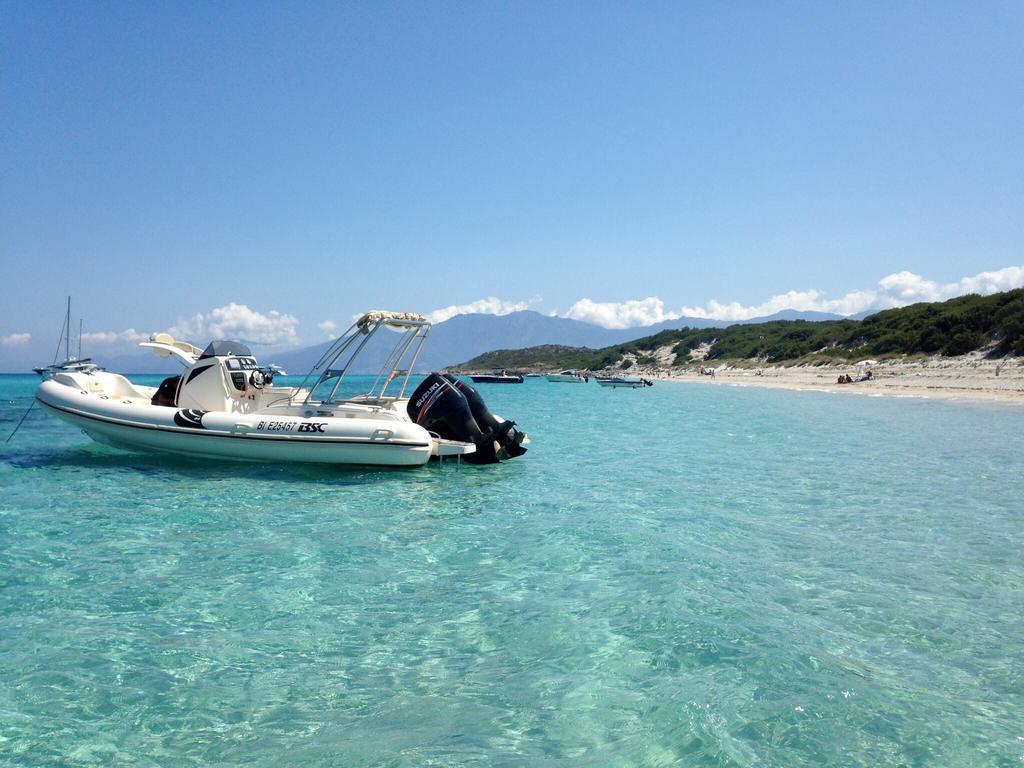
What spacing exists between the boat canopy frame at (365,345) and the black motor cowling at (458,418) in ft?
1.57

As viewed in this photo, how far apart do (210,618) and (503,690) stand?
8.27 ft

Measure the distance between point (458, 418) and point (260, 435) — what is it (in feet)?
11.6

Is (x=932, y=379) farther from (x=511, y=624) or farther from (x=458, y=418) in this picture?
(x=511, y=624)

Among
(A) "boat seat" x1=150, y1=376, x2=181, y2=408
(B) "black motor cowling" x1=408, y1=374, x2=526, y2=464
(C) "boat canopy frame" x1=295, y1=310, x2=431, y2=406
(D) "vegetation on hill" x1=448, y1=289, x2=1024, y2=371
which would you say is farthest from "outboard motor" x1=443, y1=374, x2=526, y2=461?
(D) "vegetation on hill" x1=448, y1=289, x2=1024, y2=371

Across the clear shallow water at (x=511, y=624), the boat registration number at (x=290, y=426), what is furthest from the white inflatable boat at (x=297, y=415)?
the clear shallow water at (x=511, y=624)

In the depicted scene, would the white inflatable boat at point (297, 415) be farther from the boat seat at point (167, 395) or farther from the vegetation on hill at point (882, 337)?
the vegetation on hill at point (882, 337)

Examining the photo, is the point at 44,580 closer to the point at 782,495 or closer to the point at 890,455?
the point at 782,495

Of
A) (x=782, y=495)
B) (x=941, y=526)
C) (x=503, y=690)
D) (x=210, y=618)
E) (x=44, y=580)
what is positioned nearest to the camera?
(x=503, y=690)

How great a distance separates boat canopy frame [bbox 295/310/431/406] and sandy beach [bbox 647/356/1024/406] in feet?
85.3

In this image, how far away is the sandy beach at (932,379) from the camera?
32344mm

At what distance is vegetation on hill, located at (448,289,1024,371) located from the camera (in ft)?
140

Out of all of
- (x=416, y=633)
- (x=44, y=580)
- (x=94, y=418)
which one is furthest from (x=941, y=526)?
(x=94, y=418)

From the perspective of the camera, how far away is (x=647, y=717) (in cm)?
371

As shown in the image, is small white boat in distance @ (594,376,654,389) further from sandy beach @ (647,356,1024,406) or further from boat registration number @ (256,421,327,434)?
boat registration number @ (256,421,327,434)
